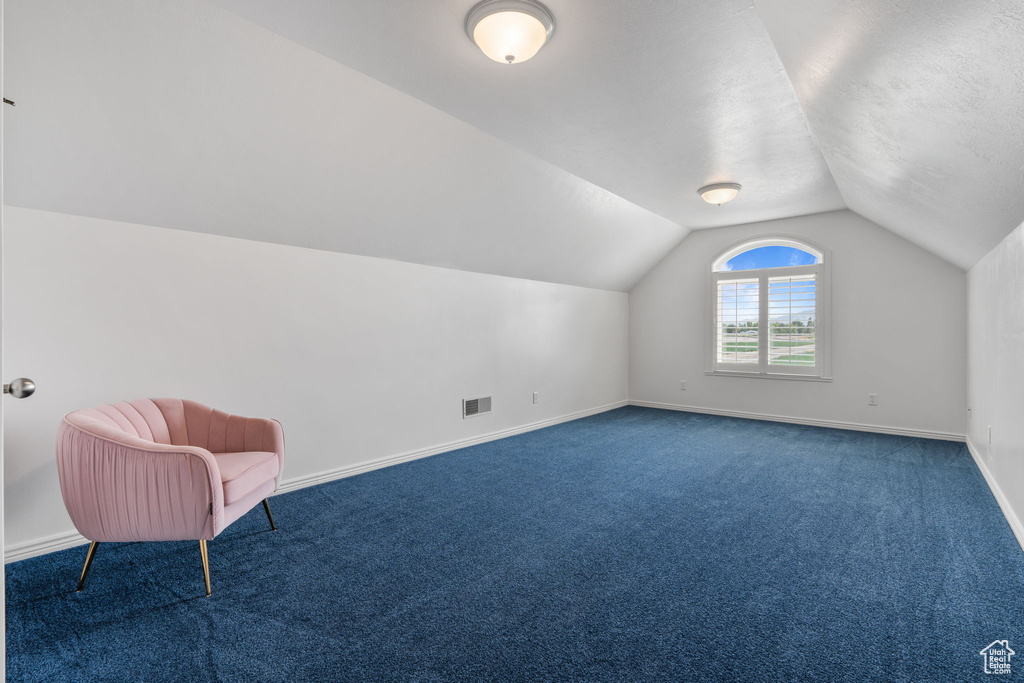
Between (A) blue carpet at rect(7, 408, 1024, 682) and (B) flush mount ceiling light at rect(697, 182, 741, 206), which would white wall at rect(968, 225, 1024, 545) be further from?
(B) flush mount ceiling light at rect(697, 182, 741, 206)

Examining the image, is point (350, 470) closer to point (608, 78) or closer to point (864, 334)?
point (608, 78)

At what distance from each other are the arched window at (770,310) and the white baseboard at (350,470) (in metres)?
1.73

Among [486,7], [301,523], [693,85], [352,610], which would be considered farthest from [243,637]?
[693,85]

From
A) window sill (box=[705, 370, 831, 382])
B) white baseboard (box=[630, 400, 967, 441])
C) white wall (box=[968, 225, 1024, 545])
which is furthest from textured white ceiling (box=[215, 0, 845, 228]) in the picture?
white baseboard (box=[630, 400, 967, 441])

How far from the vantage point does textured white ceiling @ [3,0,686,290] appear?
2154 millimetres

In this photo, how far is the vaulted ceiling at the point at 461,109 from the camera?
78.1 inches

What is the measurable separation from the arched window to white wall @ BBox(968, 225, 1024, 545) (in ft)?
4.94

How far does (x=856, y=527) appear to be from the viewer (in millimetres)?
2963

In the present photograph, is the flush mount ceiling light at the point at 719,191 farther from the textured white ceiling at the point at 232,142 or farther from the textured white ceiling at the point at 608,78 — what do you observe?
the textured white ceiling at the point at 232,142

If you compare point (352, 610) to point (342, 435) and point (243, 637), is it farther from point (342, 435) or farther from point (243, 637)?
point (342, 435)

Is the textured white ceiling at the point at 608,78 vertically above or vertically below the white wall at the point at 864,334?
above

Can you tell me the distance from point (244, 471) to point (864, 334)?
6036 millimetres

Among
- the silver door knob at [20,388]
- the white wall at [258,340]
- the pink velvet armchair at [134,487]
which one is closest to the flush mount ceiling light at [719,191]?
the white wall at [258,340]

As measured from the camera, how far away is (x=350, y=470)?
3.96 meters
